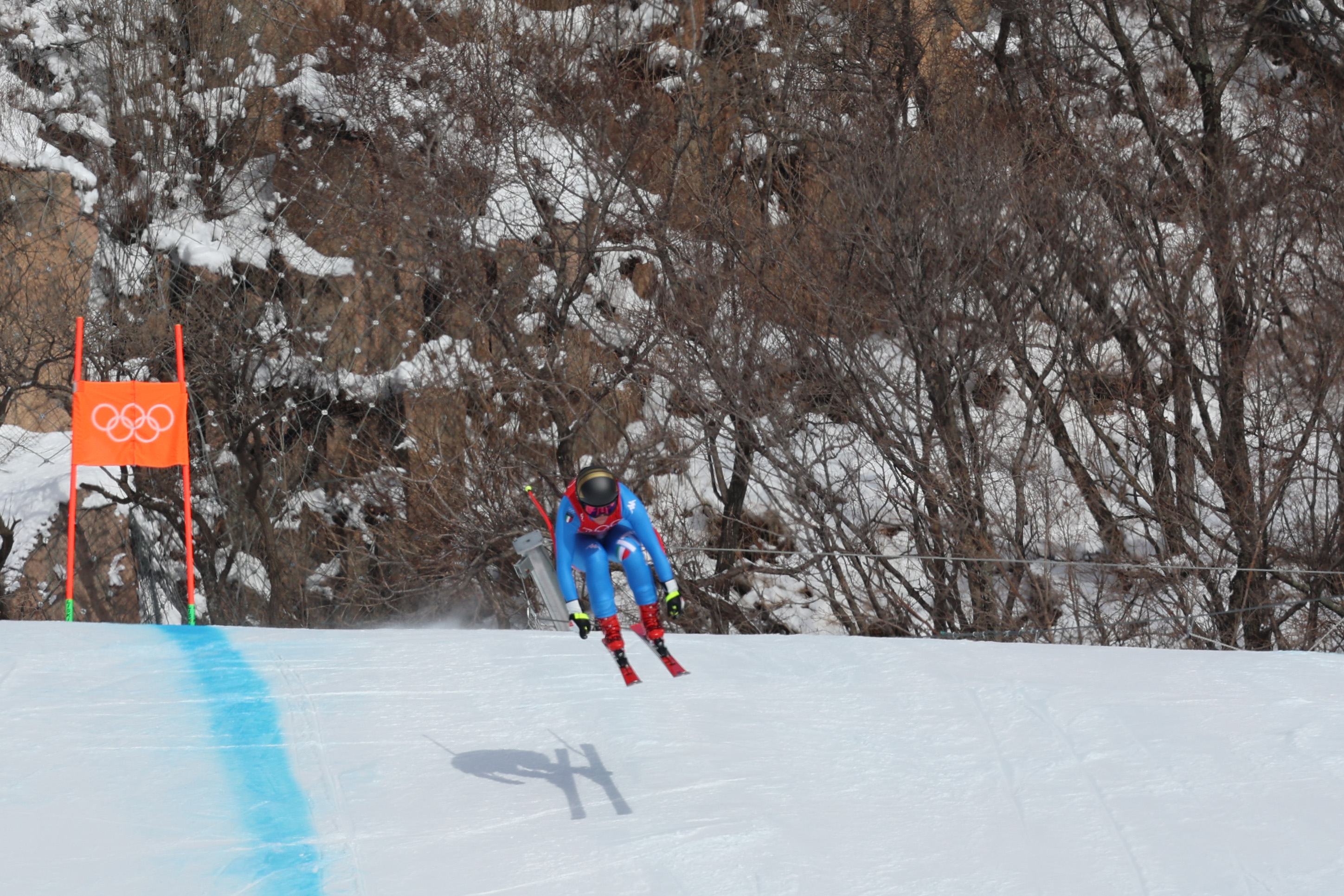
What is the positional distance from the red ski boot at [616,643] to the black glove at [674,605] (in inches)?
9.2

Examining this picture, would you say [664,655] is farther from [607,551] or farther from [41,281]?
[41,281]

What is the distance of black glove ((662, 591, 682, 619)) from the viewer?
174 inches

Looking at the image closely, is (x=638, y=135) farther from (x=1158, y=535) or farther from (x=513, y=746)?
(x=513, y=746)

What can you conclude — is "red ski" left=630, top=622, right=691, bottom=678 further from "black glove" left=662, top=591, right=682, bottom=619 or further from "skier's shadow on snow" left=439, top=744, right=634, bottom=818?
"skier's shadow on snow" left=439, top=744, right=634, bottom=818

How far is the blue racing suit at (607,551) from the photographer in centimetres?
464

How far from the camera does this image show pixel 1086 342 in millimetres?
14680

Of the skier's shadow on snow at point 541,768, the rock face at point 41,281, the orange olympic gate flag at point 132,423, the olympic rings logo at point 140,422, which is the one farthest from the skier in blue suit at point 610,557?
the rock face at point 41,281

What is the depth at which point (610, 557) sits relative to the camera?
15.5 feet

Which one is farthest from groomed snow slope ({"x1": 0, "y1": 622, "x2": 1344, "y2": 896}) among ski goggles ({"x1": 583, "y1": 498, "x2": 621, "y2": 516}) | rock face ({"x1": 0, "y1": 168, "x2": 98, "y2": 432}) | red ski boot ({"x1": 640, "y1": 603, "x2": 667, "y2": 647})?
rock face ({"x1": 0, "y1": 168, "x2": 98, "y2": 432})

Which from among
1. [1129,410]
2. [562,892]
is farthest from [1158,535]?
[562,892]

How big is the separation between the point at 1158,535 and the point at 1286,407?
2149 millimetres

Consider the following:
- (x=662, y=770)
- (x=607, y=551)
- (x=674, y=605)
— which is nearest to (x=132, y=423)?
(x=662, y=770)

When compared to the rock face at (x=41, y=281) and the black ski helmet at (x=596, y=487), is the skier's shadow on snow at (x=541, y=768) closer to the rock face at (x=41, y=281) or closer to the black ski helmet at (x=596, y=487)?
the black ski helmet at (x=596, y=487)

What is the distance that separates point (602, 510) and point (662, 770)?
61.5 inches
